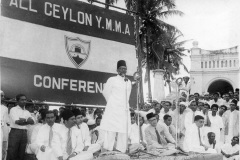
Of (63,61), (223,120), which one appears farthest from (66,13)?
(223,120)

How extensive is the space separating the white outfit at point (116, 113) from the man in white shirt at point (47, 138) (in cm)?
78

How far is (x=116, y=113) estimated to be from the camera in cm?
559

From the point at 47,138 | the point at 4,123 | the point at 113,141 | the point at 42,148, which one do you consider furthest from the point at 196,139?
the point at 4,123

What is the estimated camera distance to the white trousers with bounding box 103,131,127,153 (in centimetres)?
555

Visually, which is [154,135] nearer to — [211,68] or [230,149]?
[230,149]

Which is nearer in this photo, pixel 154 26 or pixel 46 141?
pixel 46 141

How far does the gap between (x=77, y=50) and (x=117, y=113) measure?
1450mm

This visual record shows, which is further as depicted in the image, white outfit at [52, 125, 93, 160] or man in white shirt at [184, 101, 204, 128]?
man in white shirt at [184, 101, 204, 128]

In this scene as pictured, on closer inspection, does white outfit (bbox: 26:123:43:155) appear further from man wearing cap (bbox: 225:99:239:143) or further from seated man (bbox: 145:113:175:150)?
man wearing cap (bbox: 225:99:239:143)

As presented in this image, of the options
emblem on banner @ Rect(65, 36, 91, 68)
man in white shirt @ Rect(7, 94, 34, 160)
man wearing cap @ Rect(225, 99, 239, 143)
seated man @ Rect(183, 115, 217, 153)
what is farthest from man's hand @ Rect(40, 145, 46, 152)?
man wearing cap @ Rect(225, 99, 239, 143)

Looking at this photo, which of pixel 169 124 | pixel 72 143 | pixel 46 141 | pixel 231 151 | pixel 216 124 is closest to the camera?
pixel 46 141

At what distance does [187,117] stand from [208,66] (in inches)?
728

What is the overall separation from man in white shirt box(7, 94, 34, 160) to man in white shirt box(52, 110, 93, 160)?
793 millimetres

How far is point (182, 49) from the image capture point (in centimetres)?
2461
